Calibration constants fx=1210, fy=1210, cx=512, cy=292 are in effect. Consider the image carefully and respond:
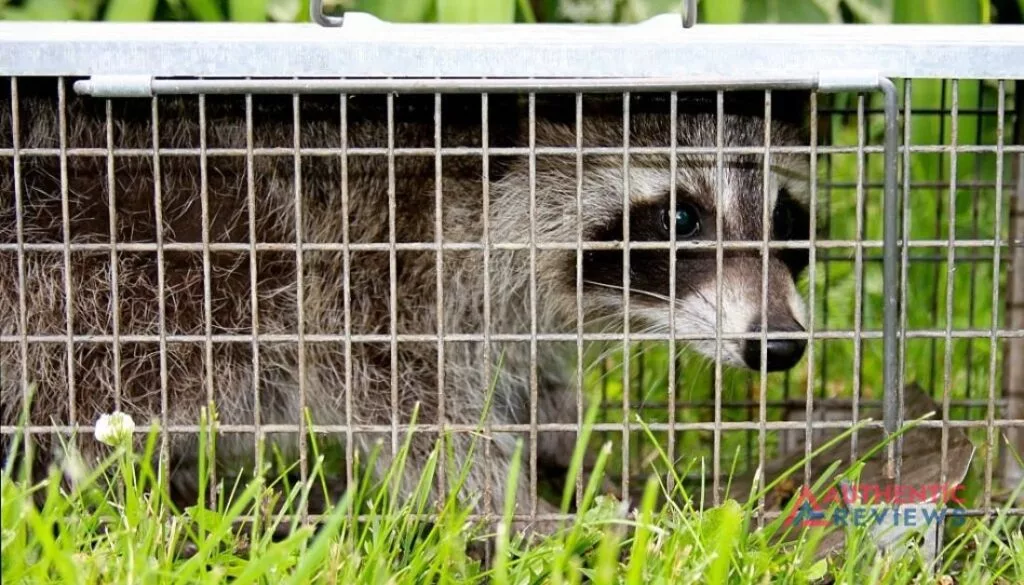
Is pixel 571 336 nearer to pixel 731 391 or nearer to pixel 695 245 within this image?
pixel 695 245

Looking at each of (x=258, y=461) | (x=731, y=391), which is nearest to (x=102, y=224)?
(x=258, y=461)

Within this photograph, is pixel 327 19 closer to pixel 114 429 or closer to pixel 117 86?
pixel 117 86

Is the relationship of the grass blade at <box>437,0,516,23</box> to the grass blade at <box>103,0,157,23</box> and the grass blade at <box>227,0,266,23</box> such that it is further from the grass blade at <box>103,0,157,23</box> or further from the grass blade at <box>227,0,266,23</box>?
the grass blade at <box>103,0,157,23</box>

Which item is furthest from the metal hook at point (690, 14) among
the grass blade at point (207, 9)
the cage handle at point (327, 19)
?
the grass blade at point (207, 9)

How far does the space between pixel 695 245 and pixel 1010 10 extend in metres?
2.08

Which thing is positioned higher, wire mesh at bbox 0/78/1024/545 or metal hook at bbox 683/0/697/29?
metal hook at bbox 683/0/697/29

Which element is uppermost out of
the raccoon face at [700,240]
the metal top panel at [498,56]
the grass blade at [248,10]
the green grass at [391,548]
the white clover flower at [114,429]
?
the grass blade at [248,10]

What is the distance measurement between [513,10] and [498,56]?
99 centimetres

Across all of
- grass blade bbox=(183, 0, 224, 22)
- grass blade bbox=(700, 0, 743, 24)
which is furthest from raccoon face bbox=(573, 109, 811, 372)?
grass blade bbox=(183, 0, 224, 22)

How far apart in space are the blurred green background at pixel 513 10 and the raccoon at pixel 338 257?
39 cm

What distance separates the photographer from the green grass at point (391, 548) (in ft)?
5.23

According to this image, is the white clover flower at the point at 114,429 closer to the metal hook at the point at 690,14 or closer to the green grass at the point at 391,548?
the green grass at the point at 391,548

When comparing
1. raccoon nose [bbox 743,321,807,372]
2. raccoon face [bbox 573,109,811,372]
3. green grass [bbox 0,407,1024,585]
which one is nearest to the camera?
green grass [bbox 0,407,1024,585]

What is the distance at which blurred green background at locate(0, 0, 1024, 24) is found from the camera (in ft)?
9.65
